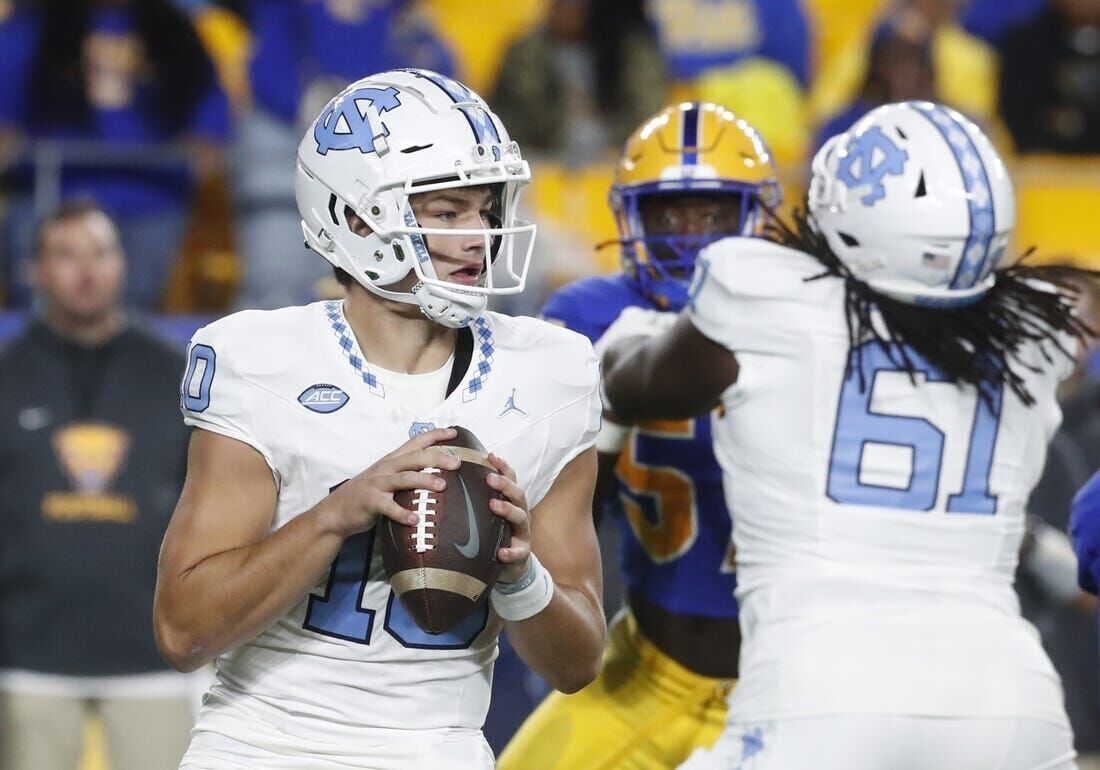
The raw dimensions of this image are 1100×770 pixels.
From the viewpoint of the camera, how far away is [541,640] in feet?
9.24

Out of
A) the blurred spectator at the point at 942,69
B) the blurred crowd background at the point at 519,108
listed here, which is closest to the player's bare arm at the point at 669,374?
the blurred crowd background at the point at 519,108

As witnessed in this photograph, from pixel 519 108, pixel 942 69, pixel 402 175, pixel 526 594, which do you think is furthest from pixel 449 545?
pixel 942 69

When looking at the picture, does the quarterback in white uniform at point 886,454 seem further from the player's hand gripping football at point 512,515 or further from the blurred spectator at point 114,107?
the blurred spectator at point 114,107

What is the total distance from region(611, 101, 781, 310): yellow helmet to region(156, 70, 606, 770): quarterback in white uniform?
35.9 inches

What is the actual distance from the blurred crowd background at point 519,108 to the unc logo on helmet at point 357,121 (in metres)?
2.86

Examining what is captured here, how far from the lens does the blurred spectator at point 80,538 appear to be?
522cm

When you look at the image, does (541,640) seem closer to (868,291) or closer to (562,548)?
(562,548)

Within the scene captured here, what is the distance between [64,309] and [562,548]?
2991 mm

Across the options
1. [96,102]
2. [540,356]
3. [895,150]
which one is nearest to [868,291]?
[895,150]

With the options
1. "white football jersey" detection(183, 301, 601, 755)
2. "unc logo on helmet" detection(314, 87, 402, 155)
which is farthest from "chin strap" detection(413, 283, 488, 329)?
"unc logo on helmet" detection(314, 87, 402, 155)

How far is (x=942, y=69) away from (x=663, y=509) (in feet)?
17.1

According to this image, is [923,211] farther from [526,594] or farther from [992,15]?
[992,15]

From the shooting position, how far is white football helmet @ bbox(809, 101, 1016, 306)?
3131mm

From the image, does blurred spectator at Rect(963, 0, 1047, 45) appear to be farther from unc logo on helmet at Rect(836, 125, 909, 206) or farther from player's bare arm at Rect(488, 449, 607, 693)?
player's bare arm at Rect(488, 449, 607, 693)
